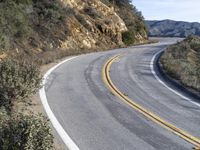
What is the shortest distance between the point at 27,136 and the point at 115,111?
5.38m

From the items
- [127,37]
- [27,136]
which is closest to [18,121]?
[27,136]

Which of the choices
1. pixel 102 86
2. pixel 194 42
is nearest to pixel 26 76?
pixel 102 86

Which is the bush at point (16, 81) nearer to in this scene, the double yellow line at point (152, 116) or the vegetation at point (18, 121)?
the vegetation at point (18, 121)

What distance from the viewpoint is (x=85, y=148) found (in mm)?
8617

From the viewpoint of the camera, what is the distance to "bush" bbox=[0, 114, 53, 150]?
7.00 metres

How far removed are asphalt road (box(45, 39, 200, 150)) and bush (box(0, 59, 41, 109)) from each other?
3.44 feet

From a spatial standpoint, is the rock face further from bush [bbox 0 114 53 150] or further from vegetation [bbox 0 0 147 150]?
bush [bbox 0 114 53 150]

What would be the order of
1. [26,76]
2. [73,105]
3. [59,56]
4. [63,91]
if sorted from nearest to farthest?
1. [26,76]
2. [73,105]
3. [63,91]
4. [59,56]

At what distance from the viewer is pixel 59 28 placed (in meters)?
32.1

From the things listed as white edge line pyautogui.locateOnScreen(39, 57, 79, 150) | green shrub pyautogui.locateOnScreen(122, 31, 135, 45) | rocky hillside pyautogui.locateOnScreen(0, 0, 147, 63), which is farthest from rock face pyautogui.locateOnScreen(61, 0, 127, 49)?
white edge line pyautogui.locateOnScreen(39, 57, 79, 150)

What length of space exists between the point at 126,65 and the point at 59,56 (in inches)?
176

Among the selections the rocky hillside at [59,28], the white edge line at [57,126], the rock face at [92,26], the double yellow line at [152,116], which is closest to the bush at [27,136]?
the white edge line at [57,126]

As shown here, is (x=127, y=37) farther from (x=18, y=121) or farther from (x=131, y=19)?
(x=18, y=121)

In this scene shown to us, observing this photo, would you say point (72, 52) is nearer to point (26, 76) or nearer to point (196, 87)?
point (196, 87)
